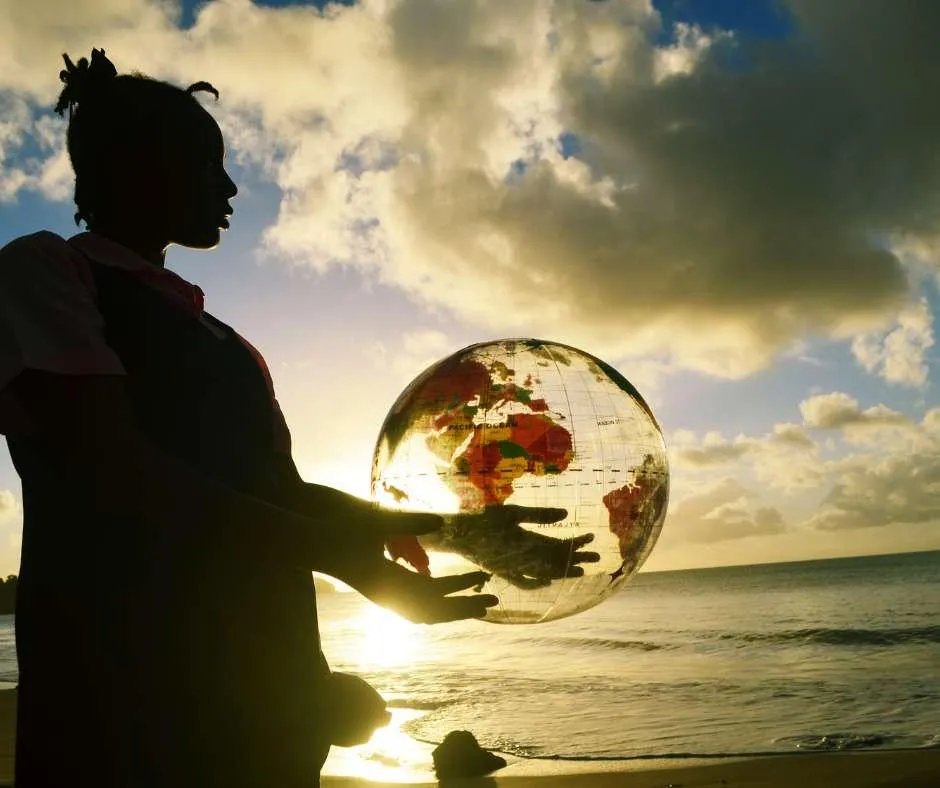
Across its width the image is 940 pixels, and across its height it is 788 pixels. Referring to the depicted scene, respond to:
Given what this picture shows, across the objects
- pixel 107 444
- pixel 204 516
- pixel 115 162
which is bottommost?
pixel 204 516

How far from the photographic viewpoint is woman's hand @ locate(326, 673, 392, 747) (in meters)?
1.46

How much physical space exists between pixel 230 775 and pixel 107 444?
61 centimetres

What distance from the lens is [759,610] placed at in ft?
140

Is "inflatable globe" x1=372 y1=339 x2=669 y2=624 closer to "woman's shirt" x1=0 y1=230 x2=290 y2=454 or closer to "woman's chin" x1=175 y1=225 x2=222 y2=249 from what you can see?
"woman's chin" x1=175 y1=225 x2=222 y2=249

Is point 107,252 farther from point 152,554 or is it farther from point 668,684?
point 668,684

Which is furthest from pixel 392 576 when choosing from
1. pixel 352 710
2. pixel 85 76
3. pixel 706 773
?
pixel 706 773

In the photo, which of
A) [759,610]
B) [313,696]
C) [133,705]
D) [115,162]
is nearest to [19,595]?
[133,705]

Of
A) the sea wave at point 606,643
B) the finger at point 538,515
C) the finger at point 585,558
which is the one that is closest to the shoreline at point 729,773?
the finger at point 585,558

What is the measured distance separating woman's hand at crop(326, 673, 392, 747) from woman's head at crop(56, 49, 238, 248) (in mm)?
964

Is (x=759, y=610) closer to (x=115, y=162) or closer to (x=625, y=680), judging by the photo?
(x=625, y=680)

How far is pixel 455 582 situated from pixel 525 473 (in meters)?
1.48

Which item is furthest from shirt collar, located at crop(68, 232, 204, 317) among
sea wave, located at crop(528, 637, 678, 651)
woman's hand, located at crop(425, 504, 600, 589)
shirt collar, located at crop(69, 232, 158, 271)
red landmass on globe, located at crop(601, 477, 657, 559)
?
sea wave, located at crop(528, 637, 678, 651)

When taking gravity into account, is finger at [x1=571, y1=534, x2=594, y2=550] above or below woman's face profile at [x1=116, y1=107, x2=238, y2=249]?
below

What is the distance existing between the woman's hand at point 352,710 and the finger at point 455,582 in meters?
0.29
